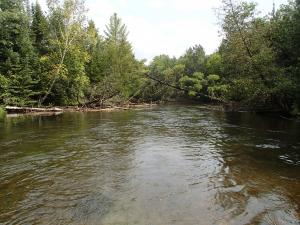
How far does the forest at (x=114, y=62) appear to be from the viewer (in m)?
23.9

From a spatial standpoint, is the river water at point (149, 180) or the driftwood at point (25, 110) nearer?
the river water at point (149, 180)

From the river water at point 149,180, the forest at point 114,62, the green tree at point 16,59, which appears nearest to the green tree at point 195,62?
the forest at point 114,62

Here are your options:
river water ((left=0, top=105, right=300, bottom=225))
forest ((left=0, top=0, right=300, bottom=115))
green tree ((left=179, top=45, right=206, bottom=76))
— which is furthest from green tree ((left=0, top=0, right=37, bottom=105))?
green tree ((left=179, top=45, right=206, bottom=76))

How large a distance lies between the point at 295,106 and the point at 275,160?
48.2ft

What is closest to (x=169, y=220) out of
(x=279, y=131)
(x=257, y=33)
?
(x=279, y=131)

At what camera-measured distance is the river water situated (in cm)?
643

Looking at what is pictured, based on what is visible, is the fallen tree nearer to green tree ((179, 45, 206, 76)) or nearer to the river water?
the river water

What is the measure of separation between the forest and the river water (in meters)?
9.21

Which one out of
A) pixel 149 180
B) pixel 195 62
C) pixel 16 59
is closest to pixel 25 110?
pixel 16 59

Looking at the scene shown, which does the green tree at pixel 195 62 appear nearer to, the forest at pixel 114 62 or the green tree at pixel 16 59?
the forest at pixel 114 62

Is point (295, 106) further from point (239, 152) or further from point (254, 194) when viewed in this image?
point (254, 194)

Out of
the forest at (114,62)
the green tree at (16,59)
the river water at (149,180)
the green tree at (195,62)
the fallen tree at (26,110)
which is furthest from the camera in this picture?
the green tree at (195,62)

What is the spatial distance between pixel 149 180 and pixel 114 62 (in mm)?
38960

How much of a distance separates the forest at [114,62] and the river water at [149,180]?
9213mm
